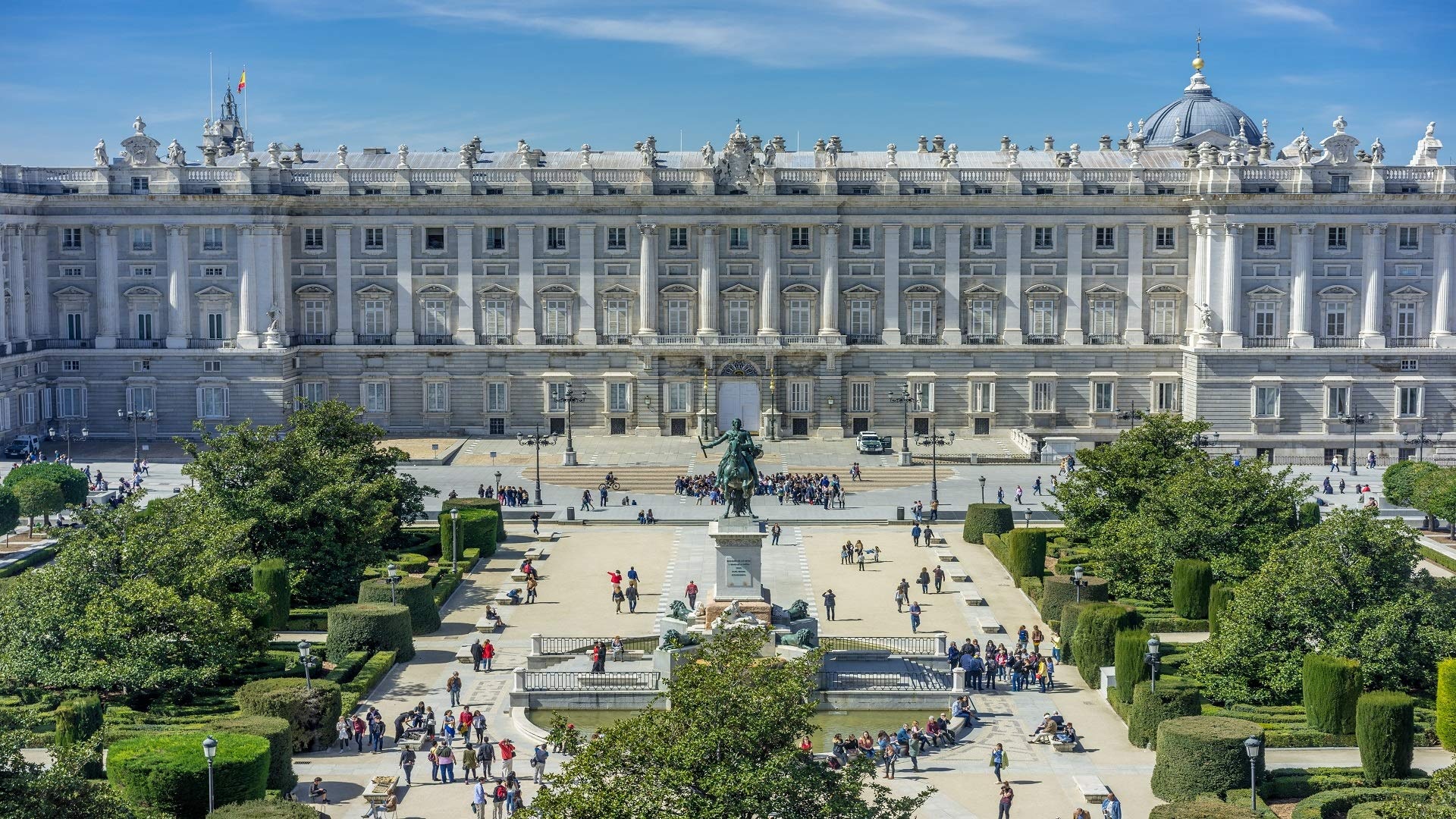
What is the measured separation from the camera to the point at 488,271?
382 feet

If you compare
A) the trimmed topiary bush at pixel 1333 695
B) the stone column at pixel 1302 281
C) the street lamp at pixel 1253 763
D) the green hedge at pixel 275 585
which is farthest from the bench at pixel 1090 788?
the stone column at pixel 1302 281

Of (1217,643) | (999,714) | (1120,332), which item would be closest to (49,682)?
(999,714)

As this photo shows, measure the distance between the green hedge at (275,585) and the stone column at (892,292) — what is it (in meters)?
52.2

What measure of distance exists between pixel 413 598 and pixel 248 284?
1868 inches

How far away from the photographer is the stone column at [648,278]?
115 meters

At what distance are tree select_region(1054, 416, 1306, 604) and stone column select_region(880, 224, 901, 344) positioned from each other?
36045 millimetres

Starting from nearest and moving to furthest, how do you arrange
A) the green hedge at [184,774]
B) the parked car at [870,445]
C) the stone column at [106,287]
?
the green hedge at [184,774]
the parked car at [870,445]
the stone column at [106,287]

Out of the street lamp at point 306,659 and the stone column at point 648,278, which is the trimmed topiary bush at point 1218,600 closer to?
the street lamp at point 306,659

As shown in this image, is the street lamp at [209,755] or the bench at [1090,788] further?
the bench at [1090,788]

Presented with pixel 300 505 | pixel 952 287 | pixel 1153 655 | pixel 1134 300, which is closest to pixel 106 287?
pixel 300 505

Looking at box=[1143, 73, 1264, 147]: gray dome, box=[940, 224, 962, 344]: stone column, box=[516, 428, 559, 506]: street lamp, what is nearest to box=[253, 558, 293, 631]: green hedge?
box=[516, 428, 559, 506]: street lamp

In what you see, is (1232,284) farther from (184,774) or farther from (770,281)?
(184,774)

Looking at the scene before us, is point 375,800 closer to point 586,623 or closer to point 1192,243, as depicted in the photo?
point 586,623

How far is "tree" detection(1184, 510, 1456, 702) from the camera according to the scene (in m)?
58.9
